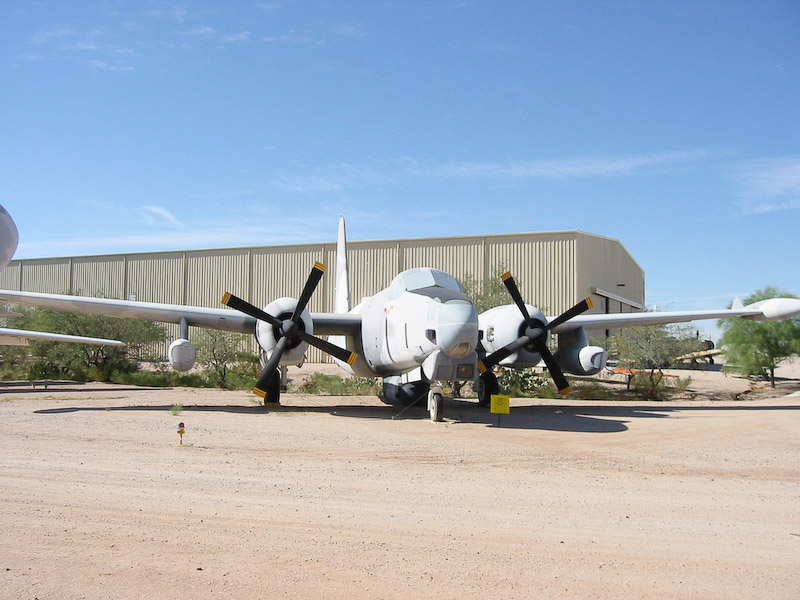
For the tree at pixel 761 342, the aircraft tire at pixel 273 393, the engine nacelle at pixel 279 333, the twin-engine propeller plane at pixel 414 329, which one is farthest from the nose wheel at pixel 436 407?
the tree at pixel 761 342

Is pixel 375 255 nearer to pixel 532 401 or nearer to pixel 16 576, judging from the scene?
pixel 532 401

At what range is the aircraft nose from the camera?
12.6m

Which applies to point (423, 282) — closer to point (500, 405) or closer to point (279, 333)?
point (500, 405)

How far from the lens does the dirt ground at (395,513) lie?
4.36 meters

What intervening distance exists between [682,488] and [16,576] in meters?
6.80

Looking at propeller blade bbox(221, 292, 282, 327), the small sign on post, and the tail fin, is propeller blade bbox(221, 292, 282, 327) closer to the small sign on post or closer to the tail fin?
the small sign on post

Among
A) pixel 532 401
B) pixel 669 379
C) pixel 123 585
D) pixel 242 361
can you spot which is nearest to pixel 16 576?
pixel 123 585

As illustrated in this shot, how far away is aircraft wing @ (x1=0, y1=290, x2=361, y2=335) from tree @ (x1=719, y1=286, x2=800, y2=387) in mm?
21388

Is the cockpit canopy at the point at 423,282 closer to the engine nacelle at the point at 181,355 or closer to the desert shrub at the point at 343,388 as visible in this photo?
the engine nacelle at the point at 181,355

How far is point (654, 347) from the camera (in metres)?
25.7

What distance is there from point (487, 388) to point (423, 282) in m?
5.96

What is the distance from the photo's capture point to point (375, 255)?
41.0 meters

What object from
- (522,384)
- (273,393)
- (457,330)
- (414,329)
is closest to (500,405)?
(457,330)

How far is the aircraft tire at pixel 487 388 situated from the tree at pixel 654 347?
9281mm
